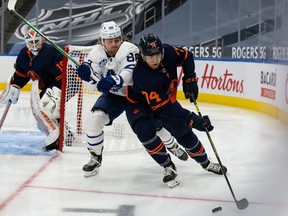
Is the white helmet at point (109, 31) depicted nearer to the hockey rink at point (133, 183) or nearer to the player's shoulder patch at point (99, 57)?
the player's shoulder patch at point (99, 57)

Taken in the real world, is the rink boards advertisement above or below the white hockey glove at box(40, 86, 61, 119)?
below

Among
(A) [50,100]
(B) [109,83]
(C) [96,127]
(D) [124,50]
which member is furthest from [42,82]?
(B) [109,83]

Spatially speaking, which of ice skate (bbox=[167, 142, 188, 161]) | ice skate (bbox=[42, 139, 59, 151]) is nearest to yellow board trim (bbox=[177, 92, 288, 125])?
ice skate (bbox=[167, 142, 188, 161])

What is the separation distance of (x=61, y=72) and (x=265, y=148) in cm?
167

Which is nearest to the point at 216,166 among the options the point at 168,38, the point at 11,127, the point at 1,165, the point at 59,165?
the point at 59,165

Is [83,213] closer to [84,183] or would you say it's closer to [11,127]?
[84,183]

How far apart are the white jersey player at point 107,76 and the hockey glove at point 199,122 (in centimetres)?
41

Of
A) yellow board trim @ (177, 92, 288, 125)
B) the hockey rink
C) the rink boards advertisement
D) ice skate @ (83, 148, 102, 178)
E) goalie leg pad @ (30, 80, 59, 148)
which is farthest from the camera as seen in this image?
yellow board trim @ (177, 92, 288, 125)

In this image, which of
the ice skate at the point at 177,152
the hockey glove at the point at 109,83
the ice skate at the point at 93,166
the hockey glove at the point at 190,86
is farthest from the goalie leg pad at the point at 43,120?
the hockey glove at the point at 190,86

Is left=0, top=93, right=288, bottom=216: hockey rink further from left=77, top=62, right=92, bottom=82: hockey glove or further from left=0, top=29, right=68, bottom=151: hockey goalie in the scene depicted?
left=77, top=62, right=92, bottom=82: hockey glove

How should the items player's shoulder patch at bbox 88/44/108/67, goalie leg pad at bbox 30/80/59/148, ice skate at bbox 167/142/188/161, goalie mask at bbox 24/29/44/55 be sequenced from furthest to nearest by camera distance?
goalie leg pad at bbox 30/80/59/148, goalie mask at bbox 24/29/44/55, ice skate at bbox 167/142/188/161, player's shoulder patch at bbox 88/44/108/67

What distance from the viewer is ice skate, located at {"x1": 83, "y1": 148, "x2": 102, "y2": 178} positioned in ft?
10.7

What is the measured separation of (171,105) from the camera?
2959 millimetres

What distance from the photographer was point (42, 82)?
4.06 meters
